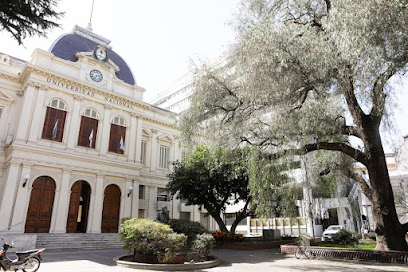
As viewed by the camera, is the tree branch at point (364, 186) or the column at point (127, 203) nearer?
the tree branch at point (364, 186)

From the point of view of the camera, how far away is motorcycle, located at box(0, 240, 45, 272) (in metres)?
8.05

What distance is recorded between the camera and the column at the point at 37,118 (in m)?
18.6

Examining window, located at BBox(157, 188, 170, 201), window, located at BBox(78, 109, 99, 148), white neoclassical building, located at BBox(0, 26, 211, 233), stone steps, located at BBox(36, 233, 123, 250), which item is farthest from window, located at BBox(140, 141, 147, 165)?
stone steps, located at BBox(36, 233, 123, 250)

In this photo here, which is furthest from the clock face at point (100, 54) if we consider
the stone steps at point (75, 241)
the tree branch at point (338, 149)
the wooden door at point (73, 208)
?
the tree branch at point (338, 149)

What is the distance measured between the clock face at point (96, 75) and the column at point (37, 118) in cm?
384

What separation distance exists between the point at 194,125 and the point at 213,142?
1145mm

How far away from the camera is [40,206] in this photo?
18.2m

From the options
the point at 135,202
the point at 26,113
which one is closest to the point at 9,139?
the point at 26,113

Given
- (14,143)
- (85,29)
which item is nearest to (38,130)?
(14,143)

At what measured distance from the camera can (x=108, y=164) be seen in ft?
71.5

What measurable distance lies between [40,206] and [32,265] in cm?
1105

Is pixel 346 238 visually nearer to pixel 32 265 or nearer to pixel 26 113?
pixel 32 265

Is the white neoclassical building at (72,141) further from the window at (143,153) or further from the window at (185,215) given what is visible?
the window at (185,215)

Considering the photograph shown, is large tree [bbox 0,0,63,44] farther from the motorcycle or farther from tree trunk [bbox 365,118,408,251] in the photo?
tree trunk [bbox 365,118,408,251]
